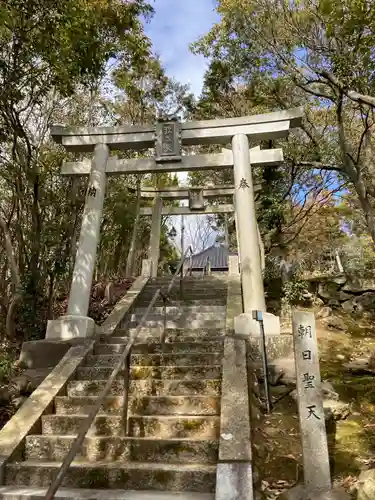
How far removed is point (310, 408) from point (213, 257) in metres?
24.8

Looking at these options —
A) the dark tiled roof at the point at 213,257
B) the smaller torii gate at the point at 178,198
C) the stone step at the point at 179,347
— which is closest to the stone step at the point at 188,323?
the stone step at the point at 179,347

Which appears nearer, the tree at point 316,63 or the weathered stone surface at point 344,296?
the tree at point 316,63

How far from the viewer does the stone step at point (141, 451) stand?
12.1 feet

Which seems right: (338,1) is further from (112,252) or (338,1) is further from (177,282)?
(112,252)

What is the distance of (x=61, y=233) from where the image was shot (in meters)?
9.21

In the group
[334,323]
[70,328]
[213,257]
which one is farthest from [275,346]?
[213,257]

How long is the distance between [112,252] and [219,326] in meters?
11.5

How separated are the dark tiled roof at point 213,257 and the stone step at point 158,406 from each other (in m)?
22.3

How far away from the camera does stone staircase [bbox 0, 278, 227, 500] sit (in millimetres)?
3385

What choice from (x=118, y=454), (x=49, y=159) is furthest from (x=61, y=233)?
(x=118, y=454)

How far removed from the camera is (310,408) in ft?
12.0

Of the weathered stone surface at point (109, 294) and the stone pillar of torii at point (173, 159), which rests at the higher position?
the stone pillar of torii at point (173, 159)

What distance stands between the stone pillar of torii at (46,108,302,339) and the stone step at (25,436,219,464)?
3.15 m

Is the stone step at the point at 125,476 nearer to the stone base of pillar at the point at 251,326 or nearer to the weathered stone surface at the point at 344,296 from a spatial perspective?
the stone base of pillar at the point at 251,326
